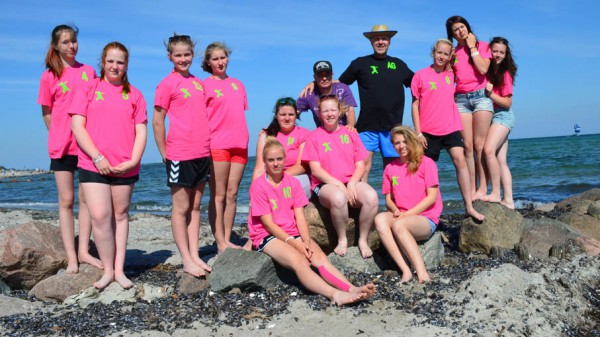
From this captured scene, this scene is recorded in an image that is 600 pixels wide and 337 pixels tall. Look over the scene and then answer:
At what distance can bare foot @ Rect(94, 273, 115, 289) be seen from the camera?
5.54m

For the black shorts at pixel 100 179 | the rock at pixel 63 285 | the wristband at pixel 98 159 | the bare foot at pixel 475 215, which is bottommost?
the rock at pixel 63 285

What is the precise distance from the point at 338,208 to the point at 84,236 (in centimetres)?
286

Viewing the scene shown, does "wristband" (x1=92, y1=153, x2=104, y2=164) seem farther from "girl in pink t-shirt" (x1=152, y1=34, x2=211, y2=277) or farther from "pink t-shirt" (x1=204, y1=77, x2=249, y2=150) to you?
"pink t-shirt" (x1=204, y1=77, x2=249, y2=150)

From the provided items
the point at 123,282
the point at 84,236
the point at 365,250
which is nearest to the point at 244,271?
the point at 123,282

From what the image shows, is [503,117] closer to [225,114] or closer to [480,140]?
[480,140]

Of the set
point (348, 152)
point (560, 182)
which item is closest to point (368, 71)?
point (348, 152)

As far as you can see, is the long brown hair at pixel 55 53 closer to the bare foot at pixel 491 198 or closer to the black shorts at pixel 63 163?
the black shorts at pixel 63 163

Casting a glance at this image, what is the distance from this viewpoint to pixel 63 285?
18.6ft

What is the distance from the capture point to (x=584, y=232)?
7988 millimetres

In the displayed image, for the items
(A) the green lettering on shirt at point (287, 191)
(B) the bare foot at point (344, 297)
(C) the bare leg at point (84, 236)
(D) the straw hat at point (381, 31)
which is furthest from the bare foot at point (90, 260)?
(D) the straw hat at point (381, 31)

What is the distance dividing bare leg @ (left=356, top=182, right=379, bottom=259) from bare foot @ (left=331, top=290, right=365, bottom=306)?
3.87 feet

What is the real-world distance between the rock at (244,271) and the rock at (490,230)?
8.40ft

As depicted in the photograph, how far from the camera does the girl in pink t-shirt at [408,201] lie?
580 cm

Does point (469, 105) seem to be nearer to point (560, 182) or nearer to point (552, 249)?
point (552, 249)
